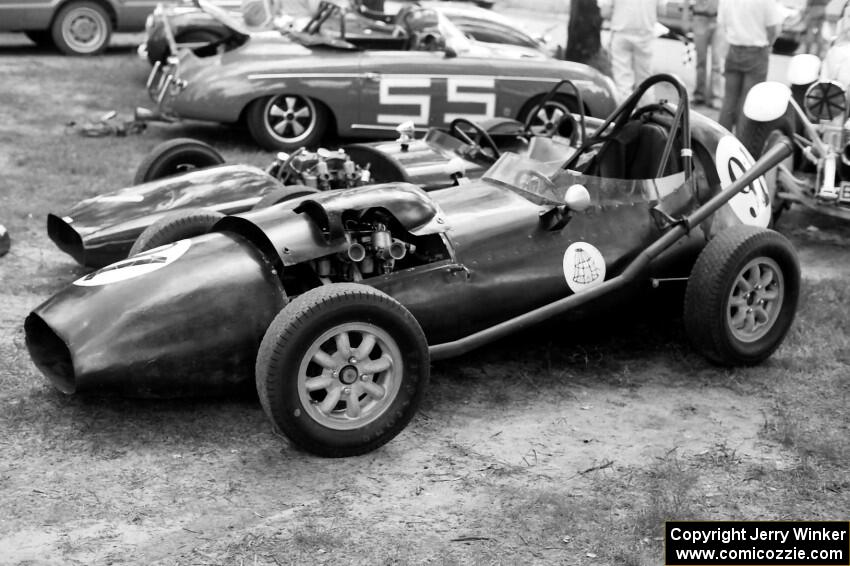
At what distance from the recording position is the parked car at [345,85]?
975cm

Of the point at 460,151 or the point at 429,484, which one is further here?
the point at 460,151

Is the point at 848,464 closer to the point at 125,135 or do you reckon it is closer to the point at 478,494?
the point at 478,494

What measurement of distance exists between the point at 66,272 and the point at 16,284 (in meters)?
0.36

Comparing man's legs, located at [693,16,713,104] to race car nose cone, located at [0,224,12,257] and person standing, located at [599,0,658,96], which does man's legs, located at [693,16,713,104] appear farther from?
race car nose cone, located at [0,224,12,257]

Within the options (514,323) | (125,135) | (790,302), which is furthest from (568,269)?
(125,135)

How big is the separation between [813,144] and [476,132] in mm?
2517

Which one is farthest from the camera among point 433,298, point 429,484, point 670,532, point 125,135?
point 125,135

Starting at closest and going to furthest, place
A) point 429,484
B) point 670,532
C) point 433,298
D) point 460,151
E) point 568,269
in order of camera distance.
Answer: point 670,532, point 429,484, point 433,298, point 568,269, point 460,151

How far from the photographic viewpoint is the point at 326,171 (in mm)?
6848

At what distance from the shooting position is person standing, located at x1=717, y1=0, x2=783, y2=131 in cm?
971

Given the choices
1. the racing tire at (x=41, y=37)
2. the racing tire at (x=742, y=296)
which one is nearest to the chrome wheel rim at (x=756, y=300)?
the racing tire at (x=742, y=296)

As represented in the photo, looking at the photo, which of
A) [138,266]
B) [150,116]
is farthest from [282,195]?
[150,116]

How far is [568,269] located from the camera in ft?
17.6

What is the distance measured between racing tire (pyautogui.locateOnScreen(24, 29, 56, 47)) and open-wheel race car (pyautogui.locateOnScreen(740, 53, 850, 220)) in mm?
10495
